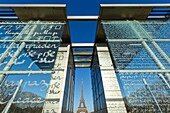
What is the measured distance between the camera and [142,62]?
2033 mm

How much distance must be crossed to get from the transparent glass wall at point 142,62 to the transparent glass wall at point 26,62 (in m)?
1.21

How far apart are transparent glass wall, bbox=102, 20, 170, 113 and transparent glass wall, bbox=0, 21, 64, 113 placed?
47.5 inches

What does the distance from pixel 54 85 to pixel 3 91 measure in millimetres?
1410

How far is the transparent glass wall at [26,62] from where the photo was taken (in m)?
1.53

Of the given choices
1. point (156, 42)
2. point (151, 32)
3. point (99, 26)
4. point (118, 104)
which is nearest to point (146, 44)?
point (156, 42)

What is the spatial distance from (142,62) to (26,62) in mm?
2029

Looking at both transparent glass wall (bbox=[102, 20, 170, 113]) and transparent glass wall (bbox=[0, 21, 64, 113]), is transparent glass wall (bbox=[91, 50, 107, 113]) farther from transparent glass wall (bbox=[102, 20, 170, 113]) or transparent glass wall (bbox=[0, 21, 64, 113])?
transparent glass wall (bbox=[0, 21, 64, 113])

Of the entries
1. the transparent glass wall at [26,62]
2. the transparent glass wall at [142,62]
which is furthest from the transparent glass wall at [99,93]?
the transparent glass wall at [26,62]

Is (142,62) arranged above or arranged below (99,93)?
below

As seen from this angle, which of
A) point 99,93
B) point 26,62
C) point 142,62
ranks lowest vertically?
point 142,62

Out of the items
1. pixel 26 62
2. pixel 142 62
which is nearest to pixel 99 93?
pixel 142 62

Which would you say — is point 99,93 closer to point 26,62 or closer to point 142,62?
point 142,62

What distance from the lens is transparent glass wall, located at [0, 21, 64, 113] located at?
1527 mm

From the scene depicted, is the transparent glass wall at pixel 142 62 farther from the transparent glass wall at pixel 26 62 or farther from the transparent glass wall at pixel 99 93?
the transparent glass wall at pixel 26 62
